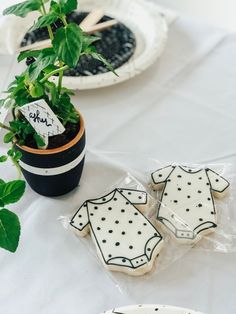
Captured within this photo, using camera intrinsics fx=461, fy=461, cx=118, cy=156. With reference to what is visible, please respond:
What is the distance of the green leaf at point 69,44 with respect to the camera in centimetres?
59

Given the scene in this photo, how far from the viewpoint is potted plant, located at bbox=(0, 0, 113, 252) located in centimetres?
61

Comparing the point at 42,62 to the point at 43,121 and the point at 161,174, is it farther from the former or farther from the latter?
the point at 161,174

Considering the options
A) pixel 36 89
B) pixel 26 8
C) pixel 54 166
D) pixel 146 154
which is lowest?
pixel 146 154

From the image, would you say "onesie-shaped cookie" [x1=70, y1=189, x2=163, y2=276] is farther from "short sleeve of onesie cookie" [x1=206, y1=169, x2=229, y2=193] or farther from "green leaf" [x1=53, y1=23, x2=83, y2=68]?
A: "green leaf" [x1=53, y1=23, x2=83, y2=68]

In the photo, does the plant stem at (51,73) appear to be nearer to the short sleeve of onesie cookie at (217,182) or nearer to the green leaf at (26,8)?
the green leaf at (26,8)

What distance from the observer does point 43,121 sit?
0.70 meters

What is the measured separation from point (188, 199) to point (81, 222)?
0.18 meters

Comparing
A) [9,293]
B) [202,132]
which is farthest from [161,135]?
[9,293]

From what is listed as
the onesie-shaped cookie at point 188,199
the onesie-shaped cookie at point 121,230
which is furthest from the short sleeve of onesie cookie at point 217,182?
the onesie-shaped cookie at point 121,230

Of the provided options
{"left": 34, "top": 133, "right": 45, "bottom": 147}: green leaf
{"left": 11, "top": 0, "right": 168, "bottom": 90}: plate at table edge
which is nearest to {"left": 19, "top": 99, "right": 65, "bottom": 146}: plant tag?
{"left": 34, "top": 133, "right": 45, "bottom": 147}: green leaf

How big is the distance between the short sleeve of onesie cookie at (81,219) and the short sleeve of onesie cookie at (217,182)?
8.6 inches

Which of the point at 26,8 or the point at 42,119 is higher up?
the point at 26,8

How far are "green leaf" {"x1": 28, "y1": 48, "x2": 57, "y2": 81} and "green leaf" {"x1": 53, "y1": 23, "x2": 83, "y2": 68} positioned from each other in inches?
0.8

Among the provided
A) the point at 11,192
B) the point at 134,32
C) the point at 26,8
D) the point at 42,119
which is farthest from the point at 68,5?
the point at 134,32
